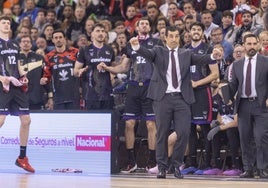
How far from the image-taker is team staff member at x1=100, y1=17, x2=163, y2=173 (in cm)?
1280

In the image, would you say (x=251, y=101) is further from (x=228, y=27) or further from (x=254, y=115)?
(x=228, y=27)

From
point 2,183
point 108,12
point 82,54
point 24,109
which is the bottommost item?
point 2,183

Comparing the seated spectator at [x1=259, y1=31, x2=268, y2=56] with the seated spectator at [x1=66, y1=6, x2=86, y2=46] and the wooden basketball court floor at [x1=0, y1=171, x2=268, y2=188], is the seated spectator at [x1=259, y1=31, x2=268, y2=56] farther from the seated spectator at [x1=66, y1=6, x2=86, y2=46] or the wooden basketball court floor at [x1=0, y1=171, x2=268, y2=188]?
the seated spectator at [x1=66, y1=6, x2=86, y2=46]

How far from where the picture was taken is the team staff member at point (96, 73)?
13.1 meters

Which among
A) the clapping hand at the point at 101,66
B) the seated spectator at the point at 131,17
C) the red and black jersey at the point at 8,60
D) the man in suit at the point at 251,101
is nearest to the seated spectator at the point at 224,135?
the man in suit at the point at 251,101

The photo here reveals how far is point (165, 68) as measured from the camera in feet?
36.8

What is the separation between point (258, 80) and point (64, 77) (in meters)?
3.85

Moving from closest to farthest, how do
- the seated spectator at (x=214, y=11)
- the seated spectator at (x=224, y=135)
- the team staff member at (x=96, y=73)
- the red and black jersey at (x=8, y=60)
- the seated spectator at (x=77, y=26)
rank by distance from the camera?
1. the seated spectator at (x=224, y=135)
2. the red and black jersey at (x=8, y=60)
3. the team staff member at (x=96, y=73)
4. the seated spectator at (x=214, y=11)
5. the seated spectator at (x=77, y=26)

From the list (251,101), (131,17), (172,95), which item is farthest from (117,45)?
(251,101)

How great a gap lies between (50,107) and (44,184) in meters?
4.81

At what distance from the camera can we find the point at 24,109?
12.3 m

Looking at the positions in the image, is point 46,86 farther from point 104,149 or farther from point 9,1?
point 9,1

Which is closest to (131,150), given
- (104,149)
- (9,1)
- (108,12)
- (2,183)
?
(104,149)

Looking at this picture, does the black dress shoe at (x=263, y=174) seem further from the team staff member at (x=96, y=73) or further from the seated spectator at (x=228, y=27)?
the seated spectator at (x=228, y=27)
